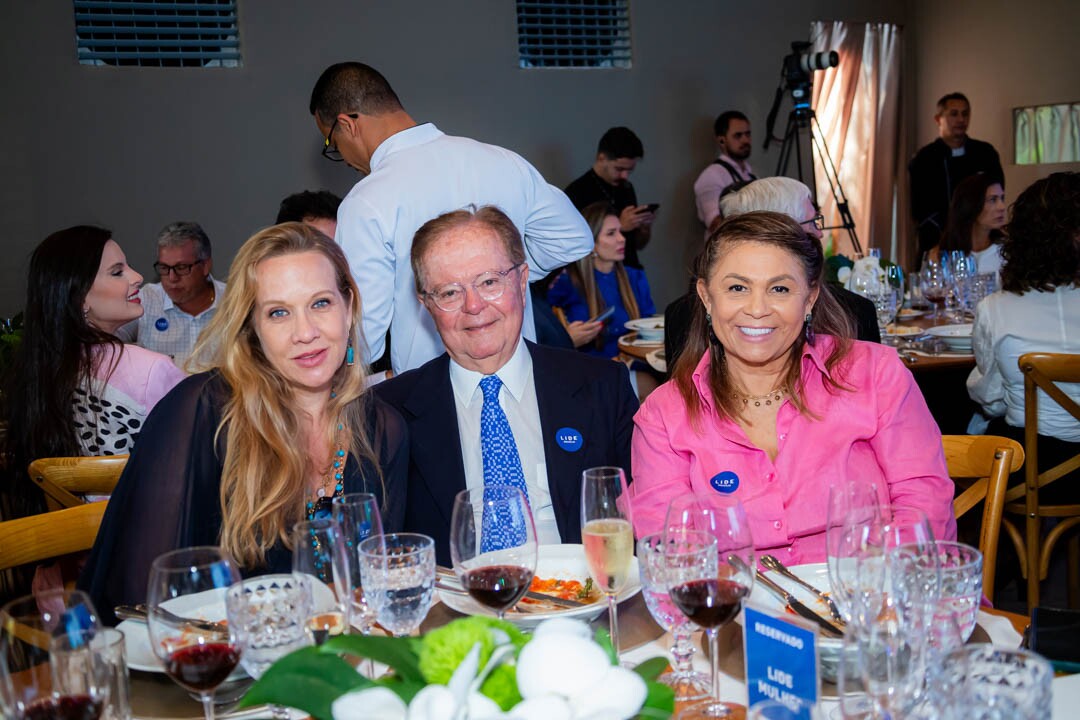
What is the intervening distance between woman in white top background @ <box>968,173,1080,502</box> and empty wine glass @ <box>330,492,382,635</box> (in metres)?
2.62

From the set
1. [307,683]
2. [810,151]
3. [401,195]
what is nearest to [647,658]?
[307,683]

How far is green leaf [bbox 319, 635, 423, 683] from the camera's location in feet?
3.11

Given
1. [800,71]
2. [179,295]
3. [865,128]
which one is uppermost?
[800,71]

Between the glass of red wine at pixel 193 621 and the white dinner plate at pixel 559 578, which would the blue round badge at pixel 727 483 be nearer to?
the white dinner plate at pixel 559 578

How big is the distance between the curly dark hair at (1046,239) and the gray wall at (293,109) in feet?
14.7

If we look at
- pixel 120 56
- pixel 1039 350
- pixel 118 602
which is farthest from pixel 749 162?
pixel 118 602

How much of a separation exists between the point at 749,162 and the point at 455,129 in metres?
2.78

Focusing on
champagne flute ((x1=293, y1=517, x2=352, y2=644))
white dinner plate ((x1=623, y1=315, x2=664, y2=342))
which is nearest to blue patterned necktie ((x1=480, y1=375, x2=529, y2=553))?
champagne flute ((x1=293, y1=517, x2=352, y2=644))

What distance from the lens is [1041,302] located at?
3.36m

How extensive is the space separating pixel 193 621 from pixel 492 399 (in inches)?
46.1

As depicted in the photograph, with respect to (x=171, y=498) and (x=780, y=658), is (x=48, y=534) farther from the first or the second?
(x=780, y=658)

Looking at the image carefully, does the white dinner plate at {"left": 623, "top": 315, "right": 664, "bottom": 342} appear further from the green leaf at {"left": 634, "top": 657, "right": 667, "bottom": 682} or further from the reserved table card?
the green leaf at {"left": 634, "top": 657, "right": 667, "bottom": 682}

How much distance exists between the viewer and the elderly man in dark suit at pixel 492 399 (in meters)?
2.25

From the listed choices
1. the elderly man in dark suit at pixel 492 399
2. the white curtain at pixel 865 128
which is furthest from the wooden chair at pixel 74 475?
the white curtain at pixel 865 128
